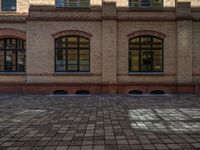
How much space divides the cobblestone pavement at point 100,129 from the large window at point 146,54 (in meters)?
6.39

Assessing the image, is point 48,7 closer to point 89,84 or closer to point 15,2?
point 15,2

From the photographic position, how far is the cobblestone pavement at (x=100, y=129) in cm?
514

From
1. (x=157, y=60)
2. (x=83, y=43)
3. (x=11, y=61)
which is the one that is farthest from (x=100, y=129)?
(x=11, y=61)

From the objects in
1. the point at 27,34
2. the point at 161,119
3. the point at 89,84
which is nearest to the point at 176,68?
the point at 89,84

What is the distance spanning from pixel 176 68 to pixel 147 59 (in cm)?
204

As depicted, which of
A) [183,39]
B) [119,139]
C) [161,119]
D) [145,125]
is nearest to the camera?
[119,139]

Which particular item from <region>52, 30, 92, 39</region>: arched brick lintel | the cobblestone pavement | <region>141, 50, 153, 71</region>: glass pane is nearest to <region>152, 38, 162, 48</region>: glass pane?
<region>141, 50, 153, 71</region>: glass pane

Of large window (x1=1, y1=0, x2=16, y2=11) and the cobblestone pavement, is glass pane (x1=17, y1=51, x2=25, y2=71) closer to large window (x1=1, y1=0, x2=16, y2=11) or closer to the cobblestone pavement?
large window (x1=1, y1=0, x2=16, y2=11)

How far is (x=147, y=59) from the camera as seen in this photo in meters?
15.4

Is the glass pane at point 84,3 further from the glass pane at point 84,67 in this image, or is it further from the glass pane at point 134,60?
the glass pane at point 134,60

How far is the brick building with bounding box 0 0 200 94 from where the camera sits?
14797 mm

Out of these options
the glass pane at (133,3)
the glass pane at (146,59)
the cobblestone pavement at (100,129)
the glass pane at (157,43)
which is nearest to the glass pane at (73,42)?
the glass pane at (133,3)

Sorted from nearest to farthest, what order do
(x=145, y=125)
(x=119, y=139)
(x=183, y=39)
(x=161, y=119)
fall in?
(x=119, y=139), (x=145, y=125), (x=161, y=119), (x=183, y=39)

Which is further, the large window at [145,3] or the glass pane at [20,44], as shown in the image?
the glass pane at [20,44]
